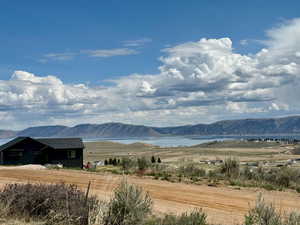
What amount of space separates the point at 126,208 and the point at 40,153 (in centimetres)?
4136

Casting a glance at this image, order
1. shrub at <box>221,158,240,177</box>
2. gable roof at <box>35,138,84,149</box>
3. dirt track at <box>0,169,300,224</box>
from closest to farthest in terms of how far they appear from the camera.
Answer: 1. dirt track at <box>0,169,300,224</box>
2. shrub at <box>221,158,240,177</box>
3. gable roof at <box>35,138,84,149</box>

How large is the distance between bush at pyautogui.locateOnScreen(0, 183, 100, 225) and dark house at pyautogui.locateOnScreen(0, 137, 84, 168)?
3832 centimetres

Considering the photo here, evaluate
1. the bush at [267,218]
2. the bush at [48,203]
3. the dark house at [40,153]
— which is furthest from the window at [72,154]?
the bush at [267,218]

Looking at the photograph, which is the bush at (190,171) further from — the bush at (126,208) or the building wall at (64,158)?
the bush at (126,208)

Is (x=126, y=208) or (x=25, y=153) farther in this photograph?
(x=25, y=153)

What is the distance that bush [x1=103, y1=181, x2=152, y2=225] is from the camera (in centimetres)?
1008

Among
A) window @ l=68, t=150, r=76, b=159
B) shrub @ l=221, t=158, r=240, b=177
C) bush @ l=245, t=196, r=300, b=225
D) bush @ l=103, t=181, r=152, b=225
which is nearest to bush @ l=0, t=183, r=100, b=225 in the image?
bush @ l=103, t=181, r=152, b=225

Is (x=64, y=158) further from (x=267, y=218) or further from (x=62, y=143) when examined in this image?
(x=267, y=218)

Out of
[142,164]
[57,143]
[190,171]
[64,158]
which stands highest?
[57,143]

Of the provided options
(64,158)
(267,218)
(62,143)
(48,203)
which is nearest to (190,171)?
(64,158)

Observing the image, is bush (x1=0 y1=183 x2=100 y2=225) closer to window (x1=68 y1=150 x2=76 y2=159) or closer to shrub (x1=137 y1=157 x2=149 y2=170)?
shrub (x1=137 y1=157 x2=149 y2=170)

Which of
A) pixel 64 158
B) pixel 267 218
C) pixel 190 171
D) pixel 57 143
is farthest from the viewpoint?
pixel 57 143

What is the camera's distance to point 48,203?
36.8 ft

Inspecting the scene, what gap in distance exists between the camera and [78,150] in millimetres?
50438
